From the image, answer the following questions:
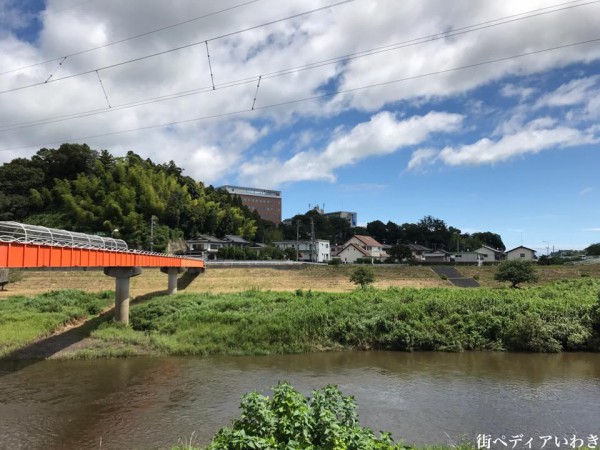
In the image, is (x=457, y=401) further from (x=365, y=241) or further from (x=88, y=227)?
(x=365, y=241)

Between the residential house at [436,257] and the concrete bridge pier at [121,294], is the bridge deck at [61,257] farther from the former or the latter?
the residential house at [436,257]

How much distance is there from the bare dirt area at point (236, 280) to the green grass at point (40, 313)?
7868 mm

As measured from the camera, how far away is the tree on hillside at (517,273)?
49906 mm

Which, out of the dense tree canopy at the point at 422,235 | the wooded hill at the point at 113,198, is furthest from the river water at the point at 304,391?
the dense tree canopy at the point at 422,235

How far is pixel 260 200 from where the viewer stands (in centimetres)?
19362

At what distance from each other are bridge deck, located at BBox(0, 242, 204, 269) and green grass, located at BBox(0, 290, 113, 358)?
6333mm

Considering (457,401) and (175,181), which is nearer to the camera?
(457,401)

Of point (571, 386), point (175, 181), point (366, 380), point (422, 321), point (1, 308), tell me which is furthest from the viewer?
point (175, 181)

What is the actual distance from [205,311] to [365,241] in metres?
90.1

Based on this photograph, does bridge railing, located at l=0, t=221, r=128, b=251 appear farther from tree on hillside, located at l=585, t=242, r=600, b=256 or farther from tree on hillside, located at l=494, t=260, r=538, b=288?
tree on hillside, located at l=585, t=242, r=600, b=256

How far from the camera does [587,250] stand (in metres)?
158

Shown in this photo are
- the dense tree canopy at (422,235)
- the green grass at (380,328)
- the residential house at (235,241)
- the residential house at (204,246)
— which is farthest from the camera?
the dense tree canopy at (422,235)

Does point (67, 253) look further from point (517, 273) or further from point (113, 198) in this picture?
point (113, 198)

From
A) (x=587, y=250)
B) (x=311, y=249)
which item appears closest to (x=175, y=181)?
(x=311, y=249)
